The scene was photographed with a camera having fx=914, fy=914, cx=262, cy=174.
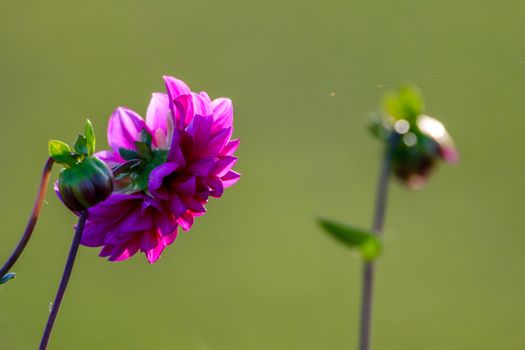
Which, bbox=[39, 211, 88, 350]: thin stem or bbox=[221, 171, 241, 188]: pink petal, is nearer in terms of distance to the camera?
bbox=[39, 211, 88, 350]: thin stem

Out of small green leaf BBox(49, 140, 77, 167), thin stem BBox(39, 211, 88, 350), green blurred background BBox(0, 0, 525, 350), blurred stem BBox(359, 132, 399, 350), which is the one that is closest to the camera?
thin stem BBox(39, 211, 88, 350)

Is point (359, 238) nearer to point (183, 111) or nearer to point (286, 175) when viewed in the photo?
point (183, 111)

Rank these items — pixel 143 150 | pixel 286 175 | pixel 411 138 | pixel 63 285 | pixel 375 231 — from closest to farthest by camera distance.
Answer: pixel 63 285 → pixel 143 150 → pixel 375 231 → pixel 411 138 → pixel 286 175

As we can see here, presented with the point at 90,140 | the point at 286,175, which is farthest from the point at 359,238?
the point at 286,175

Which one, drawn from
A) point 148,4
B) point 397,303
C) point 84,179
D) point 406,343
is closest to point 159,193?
point 84,179

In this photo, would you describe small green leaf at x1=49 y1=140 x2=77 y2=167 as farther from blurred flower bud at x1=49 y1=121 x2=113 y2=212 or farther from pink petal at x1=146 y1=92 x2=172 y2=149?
pink petal at x1=146 y1=92 x2=172 y2=149

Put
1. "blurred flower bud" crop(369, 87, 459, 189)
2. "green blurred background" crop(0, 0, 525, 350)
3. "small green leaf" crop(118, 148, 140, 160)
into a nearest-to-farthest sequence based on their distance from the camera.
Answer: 1. "small green leaf" crop(118, 148, 140, 160)
2. "blurred flower bud" crop(369, 87, 459, 189)
3. "green blurred background" crop(0, 0, 525, 350)

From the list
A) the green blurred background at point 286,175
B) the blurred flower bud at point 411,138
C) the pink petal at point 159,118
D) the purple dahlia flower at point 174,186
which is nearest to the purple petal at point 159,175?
the purple dahlia flower at point 174,186

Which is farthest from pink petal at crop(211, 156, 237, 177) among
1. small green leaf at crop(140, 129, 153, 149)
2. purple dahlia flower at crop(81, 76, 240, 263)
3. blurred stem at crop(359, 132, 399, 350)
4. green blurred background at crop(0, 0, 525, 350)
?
green blurred background at crop(0, 0, 525, 350)
